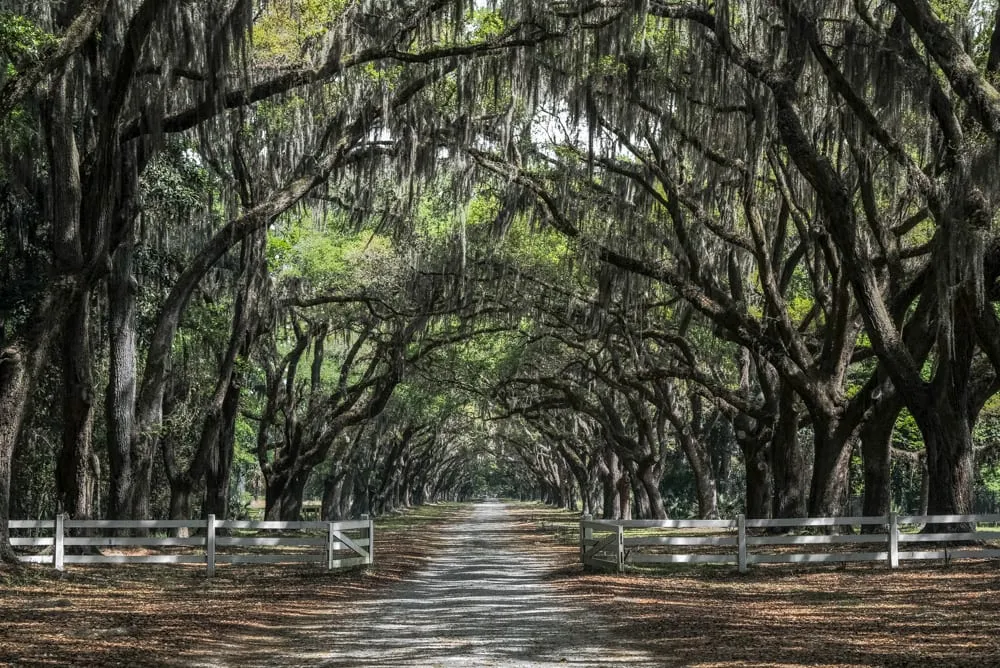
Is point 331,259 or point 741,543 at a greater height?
point 331,259

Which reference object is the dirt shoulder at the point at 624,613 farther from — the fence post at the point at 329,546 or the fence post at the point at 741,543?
the fence post at the point at 329,546

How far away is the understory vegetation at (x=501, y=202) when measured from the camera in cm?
1532

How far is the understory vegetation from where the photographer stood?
15.3 m

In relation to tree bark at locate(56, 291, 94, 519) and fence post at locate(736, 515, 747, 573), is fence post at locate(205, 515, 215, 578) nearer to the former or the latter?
tree bark at locate(56, 291, 94, 519)

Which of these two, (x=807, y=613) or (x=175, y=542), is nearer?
(x=807, y=613)

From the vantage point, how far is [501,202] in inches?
856

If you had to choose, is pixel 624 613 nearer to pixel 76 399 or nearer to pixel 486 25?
pixel 76 399

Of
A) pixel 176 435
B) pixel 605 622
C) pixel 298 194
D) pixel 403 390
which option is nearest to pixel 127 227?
pixel 298 194

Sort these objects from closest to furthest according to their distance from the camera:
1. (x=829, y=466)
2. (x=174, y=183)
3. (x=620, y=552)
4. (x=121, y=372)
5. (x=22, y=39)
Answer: (x=22, y=39), (x=620, y=552), (x=121, y=372), (x=829, y=466), (x=174, y=183)

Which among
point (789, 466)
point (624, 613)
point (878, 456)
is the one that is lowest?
point (624, 613)

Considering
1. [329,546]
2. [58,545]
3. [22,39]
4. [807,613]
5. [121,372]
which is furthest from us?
[121,372]

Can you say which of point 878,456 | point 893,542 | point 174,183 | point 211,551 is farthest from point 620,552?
point 174,183

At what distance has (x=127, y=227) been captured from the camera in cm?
1755

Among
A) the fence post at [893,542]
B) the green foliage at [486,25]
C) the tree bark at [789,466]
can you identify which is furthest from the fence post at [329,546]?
the tree bark at [789,466]
